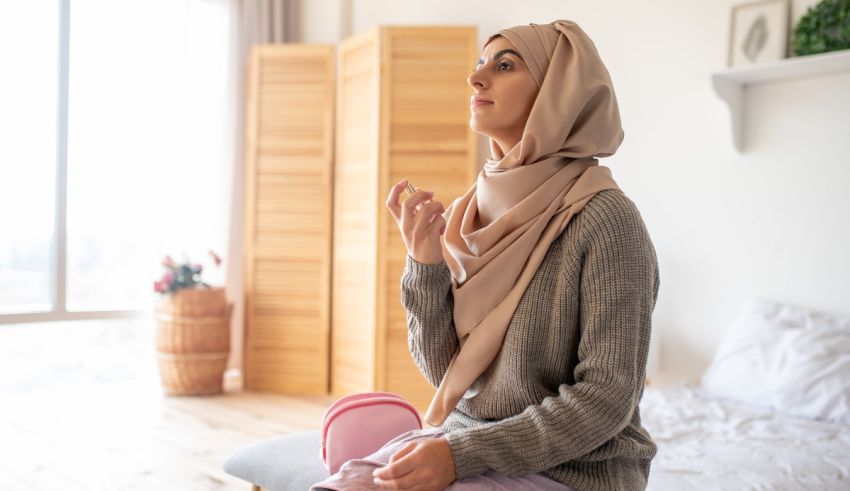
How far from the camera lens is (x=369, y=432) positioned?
4.95 feet

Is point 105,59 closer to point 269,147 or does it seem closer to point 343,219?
point 269,147

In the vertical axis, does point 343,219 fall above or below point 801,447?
above

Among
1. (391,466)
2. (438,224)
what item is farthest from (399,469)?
(438,224)

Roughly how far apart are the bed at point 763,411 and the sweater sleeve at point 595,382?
29.1 inches

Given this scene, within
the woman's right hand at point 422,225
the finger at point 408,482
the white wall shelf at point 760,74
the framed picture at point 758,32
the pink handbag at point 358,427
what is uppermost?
the framed picture at point 758,32

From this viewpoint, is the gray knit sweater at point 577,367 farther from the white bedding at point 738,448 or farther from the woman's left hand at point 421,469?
the white bedding at point 738,448

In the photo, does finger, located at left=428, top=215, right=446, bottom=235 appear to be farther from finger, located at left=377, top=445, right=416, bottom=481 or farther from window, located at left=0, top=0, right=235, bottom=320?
window, located at left=0, top=0, right=235, bottom=320

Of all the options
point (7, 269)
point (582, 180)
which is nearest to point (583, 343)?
point (582, 180)

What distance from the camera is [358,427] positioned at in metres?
1.50

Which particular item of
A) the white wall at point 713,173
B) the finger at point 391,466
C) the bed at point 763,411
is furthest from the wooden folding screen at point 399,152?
the finger at point 391,466

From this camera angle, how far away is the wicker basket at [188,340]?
3785mm

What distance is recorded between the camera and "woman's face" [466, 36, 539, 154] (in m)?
1.29

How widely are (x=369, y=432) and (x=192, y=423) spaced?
208cm

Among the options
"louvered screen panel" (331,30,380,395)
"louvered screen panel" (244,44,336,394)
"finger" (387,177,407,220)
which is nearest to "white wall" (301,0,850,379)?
"louvered screen panel" (331,30,380,395)
